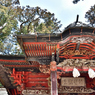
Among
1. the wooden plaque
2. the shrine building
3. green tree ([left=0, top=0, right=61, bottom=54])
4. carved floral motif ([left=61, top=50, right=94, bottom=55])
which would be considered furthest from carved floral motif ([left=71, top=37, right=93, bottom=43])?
green tree ([left=0, top=0, right=61, bottom=54])

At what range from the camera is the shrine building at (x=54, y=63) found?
5.42 metres

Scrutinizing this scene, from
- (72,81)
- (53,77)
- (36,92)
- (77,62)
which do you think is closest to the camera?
(53,77)

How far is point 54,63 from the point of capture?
243 inches

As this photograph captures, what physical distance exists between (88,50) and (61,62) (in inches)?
72.3

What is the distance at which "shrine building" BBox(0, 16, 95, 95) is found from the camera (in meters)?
5.42

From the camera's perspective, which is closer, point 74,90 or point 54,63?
point 54,63

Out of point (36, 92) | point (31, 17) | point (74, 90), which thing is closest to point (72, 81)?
point (74, 90)

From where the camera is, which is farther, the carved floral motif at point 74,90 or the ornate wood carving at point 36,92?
the carved floral motif at point 74,90

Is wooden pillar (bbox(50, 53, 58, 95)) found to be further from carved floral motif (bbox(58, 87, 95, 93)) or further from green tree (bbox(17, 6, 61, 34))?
green tree (bbox(17, 6, 61, 34))

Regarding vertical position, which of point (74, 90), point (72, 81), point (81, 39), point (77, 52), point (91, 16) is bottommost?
point (74, 90)

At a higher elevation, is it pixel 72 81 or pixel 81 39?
pixel 81 39

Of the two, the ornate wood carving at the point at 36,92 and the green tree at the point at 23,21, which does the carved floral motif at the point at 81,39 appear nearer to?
the ornate wood carving at the point at 36,92

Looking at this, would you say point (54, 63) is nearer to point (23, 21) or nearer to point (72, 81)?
point (72, 81)

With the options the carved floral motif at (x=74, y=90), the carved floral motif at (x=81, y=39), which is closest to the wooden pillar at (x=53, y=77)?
the carved floral motif at (x=81, y=39)
